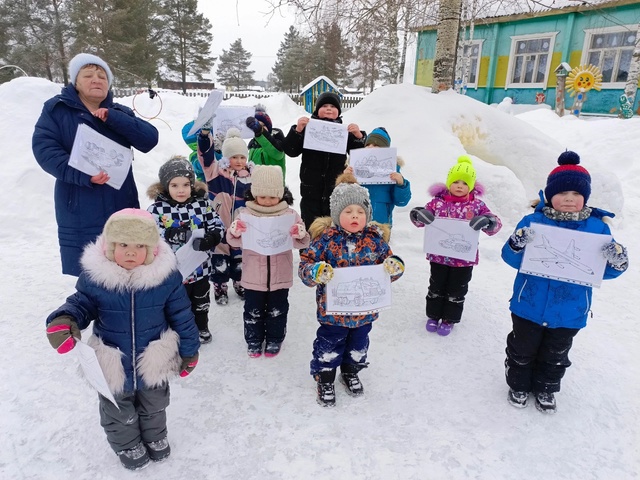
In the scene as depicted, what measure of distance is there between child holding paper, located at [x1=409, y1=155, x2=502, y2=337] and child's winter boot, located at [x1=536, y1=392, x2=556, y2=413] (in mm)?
1032

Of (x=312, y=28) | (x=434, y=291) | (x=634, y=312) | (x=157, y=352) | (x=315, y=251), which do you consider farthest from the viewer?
(x=312, y=28)

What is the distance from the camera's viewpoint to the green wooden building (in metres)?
17.8

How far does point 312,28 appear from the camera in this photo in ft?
26.6

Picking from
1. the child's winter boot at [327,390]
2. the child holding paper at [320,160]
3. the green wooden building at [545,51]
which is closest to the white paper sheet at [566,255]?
the child's winter boot at [327,390]

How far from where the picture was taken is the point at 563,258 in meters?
2.66

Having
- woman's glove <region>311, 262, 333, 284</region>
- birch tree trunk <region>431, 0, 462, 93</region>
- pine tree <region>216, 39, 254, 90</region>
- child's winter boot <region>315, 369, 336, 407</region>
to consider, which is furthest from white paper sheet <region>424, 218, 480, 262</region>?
pine tree <region>216, 39, 254, 90</region>

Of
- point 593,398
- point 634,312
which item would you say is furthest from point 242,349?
point 634,312

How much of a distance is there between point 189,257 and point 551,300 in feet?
8.60

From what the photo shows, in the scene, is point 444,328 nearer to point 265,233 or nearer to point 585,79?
point 265,233

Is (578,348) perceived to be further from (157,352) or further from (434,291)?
(157,352)

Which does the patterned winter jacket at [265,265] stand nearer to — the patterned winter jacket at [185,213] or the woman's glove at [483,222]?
the patterned winter jacket at [185,213]

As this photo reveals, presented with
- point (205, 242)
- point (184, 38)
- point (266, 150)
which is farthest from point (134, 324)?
point (184, 38)

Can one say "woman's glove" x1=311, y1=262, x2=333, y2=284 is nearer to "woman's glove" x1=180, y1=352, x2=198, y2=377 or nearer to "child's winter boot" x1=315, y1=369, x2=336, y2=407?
"child's winter boot" x1=315, y1=369, x2=336, y2=407

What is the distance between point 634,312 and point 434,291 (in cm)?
231
